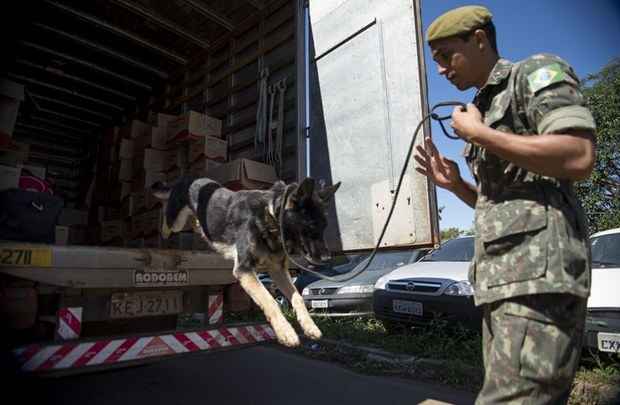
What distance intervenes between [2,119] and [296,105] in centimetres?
324

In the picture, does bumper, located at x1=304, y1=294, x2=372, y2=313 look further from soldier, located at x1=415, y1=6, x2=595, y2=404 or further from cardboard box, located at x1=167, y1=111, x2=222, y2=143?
soldier, located at x1=415, y1=6, x2=595, y2=404

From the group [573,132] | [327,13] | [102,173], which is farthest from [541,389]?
[102,173]

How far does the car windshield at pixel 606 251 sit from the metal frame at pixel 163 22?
21.0 ft

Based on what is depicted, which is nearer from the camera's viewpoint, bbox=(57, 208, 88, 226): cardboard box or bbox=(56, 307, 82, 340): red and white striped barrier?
bbox=(56, 307, 82, 340): red and white striped barrier

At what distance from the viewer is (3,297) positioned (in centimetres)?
216

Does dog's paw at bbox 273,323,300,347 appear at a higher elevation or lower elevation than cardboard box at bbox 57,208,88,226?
lower

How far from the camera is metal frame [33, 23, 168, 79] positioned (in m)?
5.67

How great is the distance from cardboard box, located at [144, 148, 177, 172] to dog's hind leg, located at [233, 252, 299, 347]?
329 centimetres

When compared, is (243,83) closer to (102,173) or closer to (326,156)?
(326,156)

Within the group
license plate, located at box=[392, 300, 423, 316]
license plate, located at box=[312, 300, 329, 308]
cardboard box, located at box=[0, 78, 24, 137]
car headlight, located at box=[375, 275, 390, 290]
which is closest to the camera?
cardboard box, located at box=[0, 78, 24, 137]

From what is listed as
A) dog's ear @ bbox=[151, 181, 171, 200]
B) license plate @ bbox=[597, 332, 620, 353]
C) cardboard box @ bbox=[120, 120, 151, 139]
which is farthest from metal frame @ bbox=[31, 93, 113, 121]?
license plate @ bbox=[597, 332, 620, 353]

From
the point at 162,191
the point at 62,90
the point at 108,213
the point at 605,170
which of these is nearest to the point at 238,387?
the point at 162,191

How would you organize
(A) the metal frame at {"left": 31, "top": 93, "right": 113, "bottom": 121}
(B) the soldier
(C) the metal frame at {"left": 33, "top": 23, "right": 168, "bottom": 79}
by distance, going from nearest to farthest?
1. (B) the soldier
2. (C) the metal frame at {"left": 33, "top": 23, "right": 168, "bottom": 79}
3. (A) the metal frame at {"left": 31, "top": 93, "right": 113, "bottom": 121}

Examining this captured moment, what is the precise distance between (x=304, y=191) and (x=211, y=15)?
13.6 feet
